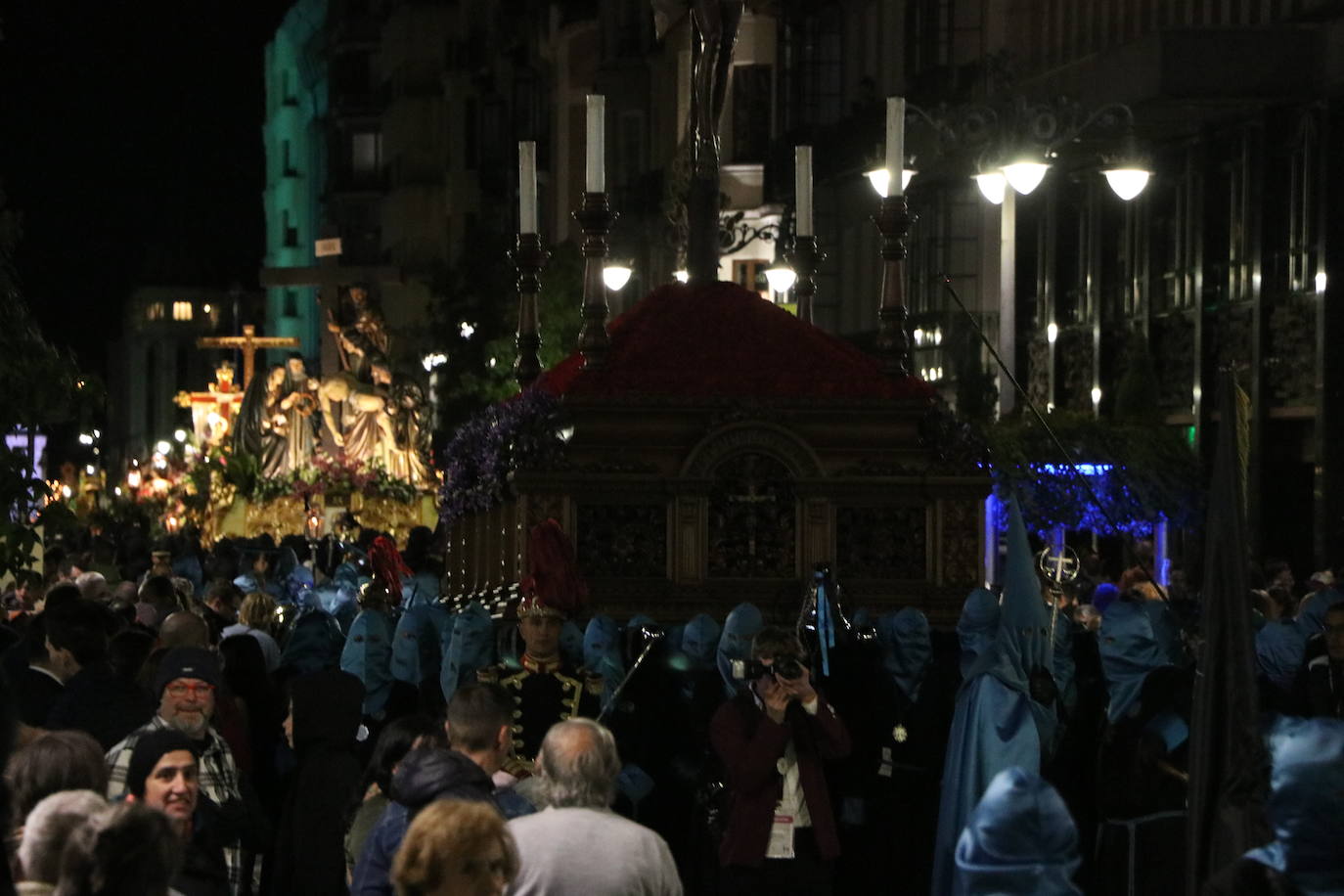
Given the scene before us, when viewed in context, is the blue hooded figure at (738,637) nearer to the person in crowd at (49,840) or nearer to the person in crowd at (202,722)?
the person in crowd at (202,722)

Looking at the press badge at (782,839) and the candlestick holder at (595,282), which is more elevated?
the candlestick holder at (595,282)

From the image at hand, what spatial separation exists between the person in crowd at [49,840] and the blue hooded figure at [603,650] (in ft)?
18.2

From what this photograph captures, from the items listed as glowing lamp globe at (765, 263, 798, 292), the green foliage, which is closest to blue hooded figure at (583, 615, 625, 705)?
the green foliage

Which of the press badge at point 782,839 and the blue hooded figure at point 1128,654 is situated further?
the blue hooded figure at point 1128,654

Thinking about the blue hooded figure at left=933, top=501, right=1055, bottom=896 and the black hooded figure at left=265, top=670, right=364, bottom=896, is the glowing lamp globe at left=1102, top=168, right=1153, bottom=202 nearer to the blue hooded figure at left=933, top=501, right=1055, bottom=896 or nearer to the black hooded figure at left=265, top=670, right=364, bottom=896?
the blue hooded figure at left=933, top=501, right=1055, bottom=896

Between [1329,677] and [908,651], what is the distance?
1707mm

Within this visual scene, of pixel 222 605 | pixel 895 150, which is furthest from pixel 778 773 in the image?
pixel 222 605

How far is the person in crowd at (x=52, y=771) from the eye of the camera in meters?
7.66

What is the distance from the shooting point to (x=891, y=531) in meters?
14.2

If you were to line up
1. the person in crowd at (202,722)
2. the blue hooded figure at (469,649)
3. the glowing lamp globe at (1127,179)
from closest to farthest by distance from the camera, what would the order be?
the person in crowd at (202,722) → the blue hooded figure at (469,649) → the glowing lamp globe at (1127,179)

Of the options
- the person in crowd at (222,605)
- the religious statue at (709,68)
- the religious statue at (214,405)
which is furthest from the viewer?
the religious statue at (214,405)

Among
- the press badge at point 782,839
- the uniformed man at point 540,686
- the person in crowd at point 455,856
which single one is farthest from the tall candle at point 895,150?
the person in crowd at point 455,856

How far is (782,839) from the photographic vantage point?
1102 cm

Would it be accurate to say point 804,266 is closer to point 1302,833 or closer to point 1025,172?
point 1025,172
